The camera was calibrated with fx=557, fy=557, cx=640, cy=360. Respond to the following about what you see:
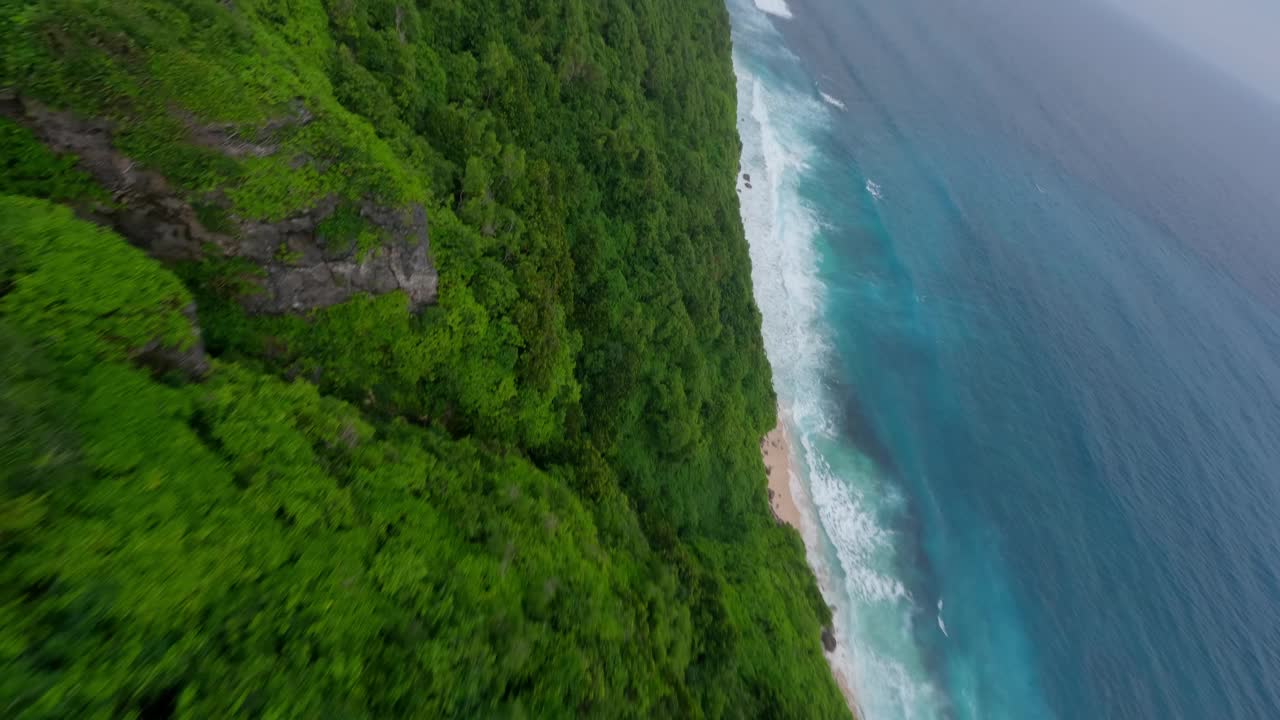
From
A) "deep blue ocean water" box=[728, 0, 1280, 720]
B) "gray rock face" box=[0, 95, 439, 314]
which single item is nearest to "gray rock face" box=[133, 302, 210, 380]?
"gray rock face" box=[0, 95, 439, 314]

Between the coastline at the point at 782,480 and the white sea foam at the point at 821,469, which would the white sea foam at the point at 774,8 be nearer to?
the white sea foam at the point at 821,469

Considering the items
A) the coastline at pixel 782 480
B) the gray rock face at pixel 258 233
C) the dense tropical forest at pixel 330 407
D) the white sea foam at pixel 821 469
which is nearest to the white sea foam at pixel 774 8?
the white sea foam at pixel 821 469

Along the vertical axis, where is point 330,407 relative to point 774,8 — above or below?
below

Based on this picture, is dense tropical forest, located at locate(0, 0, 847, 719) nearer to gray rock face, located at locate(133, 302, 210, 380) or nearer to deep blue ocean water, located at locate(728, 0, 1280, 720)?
gray rock face, located at locate(133, 302, 210, 380)

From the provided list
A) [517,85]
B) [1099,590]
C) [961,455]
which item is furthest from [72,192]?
[1099,590]

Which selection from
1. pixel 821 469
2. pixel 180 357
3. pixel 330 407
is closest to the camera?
pixel 180 357

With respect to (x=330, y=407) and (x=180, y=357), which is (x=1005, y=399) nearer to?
(x=330, y=407)

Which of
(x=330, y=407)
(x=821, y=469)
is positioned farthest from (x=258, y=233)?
(x=821, y=469)
